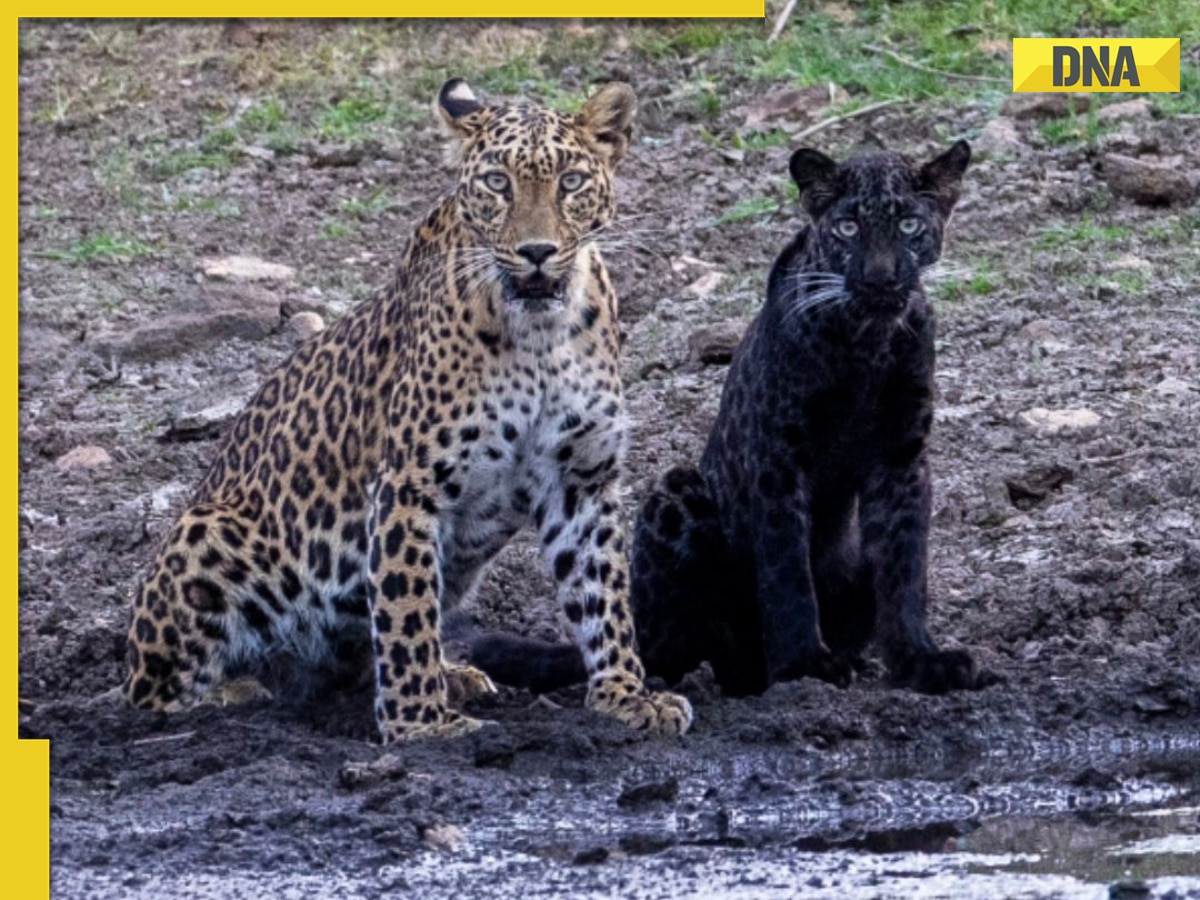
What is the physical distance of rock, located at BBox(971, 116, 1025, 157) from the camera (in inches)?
536

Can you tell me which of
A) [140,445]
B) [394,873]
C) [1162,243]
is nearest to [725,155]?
[1162,243]

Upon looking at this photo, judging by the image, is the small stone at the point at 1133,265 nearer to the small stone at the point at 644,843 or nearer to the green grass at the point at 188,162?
the green grass at the point at 188,162

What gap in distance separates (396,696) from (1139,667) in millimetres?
2420

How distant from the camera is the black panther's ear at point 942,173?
353 inches

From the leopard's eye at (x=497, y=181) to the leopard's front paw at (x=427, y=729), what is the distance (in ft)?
5.25

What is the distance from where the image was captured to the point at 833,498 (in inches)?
359

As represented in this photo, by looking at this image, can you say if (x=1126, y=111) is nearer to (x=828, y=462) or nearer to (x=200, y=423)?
(x=200, y=423)

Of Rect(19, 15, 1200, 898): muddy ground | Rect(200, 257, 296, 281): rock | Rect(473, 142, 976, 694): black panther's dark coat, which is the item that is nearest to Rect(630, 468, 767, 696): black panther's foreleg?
Rect(473, 142, 976, 694): black panther's dark coat

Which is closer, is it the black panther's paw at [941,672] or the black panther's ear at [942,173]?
the black panther's paw at [941,672]

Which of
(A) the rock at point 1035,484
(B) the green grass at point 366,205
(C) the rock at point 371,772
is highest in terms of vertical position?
(B) the green grass at point 366,205

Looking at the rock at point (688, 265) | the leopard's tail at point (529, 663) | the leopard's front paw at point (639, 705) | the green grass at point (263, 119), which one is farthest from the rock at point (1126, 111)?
the leopard's front paw at point (639, 705)

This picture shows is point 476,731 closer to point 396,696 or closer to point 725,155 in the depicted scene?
point 396,696

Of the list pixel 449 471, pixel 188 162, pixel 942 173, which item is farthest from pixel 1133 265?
pixel 188 162

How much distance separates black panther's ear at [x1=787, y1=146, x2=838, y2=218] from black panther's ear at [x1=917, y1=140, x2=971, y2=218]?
290mm
